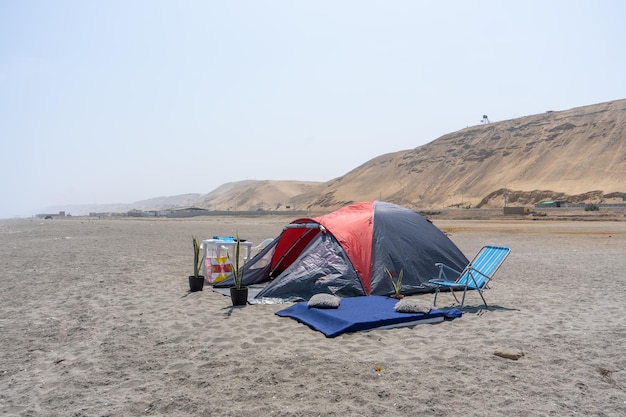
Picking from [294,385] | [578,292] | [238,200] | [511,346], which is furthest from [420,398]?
[238,200]

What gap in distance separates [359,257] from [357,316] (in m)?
2.19

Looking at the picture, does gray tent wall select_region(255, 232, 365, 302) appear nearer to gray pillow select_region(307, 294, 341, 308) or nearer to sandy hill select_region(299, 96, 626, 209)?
gray pillow select_region(307, 294, 341, 308)

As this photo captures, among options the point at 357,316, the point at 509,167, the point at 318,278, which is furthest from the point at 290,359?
the point at 509,167

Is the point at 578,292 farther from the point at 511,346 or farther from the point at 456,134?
the point at 456,134

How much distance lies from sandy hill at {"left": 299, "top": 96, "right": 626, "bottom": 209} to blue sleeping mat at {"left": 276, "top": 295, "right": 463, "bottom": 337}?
2122 inches

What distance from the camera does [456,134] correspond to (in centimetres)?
9225

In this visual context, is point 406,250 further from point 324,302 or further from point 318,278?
point 324,302

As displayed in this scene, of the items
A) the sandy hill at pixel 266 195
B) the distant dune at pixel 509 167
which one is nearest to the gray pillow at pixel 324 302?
the distant dune at pixel 509 167

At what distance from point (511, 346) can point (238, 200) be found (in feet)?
441

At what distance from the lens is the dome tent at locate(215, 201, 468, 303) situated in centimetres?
827

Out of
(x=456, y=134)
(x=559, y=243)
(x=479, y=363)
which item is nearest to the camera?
(x=479, y=363)

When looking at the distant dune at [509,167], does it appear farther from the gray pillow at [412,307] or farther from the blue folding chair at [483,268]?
the gray pillow at [412,307]

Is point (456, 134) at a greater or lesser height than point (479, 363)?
greater

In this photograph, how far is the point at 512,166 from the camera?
7094 centimetres
